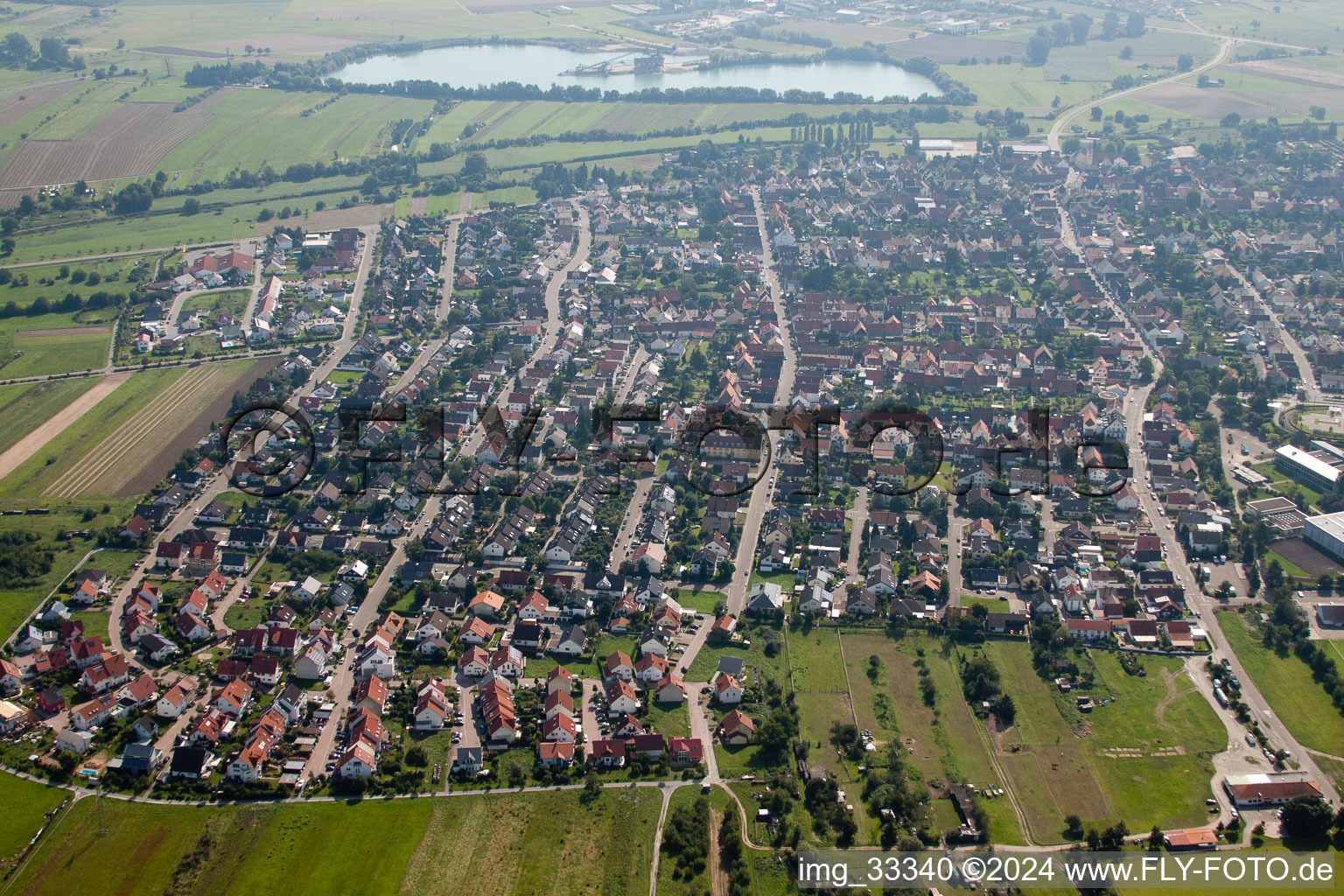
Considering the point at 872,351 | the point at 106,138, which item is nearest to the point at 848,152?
the point at 872,351

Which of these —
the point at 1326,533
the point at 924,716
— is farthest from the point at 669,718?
the point at 1326,533

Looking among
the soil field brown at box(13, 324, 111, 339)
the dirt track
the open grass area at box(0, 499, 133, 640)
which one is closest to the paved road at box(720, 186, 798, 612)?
the open grass area at box(0, 499, 133, 640)

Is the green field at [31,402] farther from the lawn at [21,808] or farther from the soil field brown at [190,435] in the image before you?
the lawn at [21,808]

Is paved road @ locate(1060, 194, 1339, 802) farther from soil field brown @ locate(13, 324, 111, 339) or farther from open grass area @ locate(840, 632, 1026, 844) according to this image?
soil field brown @ locate(13, 324, 111, 339)

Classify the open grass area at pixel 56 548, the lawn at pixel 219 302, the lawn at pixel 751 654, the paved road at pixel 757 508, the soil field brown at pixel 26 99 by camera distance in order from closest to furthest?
1. the lawn at pixel 751 654
2. the open grass area at pixel 56 548
3. the paved road at pixel 757 508
4. the lawn at pixel 219 302
5. the soil field brown at pixel 26 99

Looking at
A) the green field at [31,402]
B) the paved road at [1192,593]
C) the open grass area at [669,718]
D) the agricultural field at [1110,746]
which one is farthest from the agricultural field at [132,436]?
the paved road at [1192,593]

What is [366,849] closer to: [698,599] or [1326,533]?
[698,599]

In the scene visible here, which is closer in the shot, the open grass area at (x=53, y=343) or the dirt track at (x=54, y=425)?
the dirt track at (x=54, y=425)
